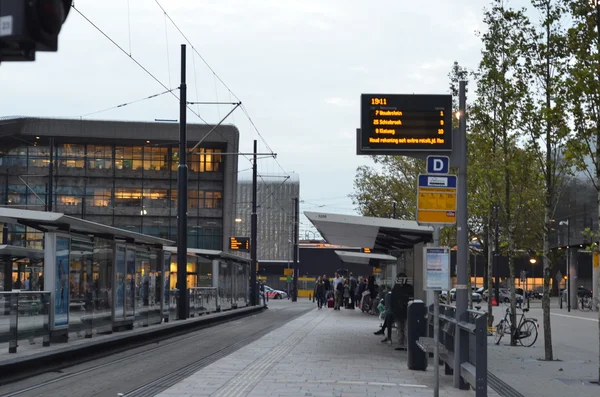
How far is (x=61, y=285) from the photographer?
18.5 m

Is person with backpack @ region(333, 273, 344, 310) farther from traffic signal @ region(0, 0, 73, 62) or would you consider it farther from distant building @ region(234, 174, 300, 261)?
distant building @ region(234, 174, 300, 261)

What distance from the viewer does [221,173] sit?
288ft

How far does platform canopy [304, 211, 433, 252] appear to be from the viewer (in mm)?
20406

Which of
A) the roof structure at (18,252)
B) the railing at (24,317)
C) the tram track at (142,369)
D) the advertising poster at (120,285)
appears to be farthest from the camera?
the roof structure at (18,252)

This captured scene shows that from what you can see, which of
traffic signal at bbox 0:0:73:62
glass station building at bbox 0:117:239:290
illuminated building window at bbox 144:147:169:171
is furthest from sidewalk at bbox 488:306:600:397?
illuminated building window at bbox 144:147:169:171

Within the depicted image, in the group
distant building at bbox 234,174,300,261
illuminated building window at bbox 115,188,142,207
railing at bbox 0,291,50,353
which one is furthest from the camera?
distant building at bbox 234,174,300,261

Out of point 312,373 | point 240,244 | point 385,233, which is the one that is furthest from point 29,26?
point 240,244

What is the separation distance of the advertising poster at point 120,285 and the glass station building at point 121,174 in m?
58.5

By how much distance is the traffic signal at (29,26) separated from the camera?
14.3ft

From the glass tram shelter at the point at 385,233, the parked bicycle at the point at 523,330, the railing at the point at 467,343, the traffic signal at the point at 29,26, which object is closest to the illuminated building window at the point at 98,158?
the glass tram shelter at the point at 385,233

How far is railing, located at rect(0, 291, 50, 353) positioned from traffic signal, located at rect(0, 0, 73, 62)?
11427 mm

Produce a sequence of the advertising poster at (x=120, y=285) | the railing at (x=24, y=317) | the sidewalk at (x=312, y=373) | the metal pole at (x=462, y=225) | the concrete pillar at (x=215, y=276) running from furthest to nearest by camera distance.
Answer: the concrete pillar at (x=215, y=276) → the advertising poster at (x=120, y=285) → the railing at (x=24, y=317) → the metal pole at (x=462, y=225) → the sidewalk at (x=312, y=373)

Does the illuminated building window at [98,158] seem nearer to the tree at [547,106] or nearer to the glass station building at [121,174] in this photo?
the glass station building at [121,174]

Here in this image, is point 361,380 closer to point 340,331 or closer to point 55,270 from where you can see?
point 55,270
